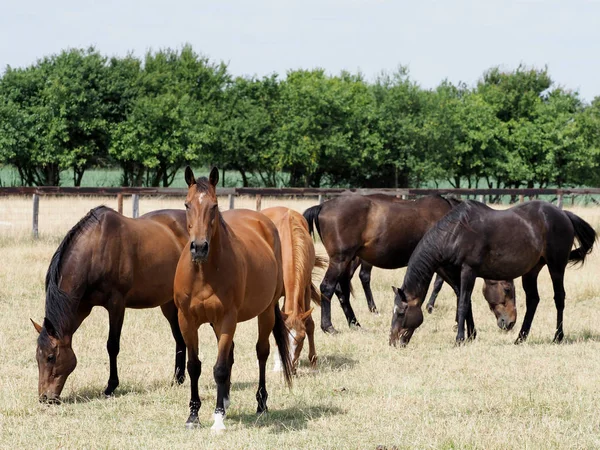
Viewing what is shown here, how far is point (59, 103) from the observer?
36688 millimetres

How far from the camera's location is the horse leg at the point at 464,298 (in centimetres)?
963

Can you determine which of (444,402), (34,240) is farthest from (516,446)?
(34,240)

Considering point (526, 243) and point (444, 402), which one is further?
point (526, 243)

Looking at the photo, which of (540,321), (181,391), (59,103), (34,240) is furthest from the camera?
(59,103)

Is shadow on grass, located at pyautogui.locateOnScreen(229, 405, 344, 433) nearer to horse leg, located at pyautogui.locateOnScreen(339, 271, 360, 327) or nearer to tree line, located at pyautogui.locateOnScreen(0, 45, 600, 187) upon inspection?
horse leg, located at pyautogui.locateOnScreen(339, 271, 360, 327)

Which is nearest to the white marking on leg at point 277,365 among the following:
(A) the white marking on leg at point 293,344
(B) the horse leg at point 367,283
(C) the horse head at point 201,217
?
(A) the white marking on leg at point 293,344

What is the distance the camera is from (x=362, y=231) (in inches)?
458

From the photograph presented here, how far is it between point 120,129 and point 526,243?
30508mm

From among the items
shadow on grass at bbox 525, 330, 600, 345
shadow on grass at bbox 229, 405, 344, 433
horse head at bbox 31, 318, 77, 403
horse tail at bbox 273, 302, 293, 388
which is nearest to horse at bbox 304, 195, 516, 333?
shadow on grass at bbox 525, 330, 600, 345

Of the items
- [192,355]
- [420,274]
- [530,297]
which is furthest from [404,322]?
[192,355]

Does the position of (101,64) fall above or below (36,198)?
above

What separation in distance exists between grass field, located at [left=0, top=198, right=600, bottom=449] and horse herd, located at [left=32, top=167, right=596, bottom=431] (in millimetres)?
282

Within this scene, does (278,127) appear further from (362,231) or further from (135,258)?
(135,258)

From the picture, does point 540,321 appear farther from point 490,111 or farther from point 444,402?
point 490,111
